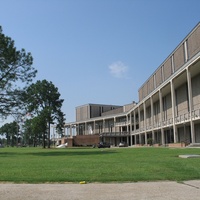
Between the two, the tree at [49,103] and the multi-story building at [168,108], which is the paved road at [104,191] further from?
the tree at [49,103]

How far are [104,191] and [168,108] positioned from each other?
68798 mm

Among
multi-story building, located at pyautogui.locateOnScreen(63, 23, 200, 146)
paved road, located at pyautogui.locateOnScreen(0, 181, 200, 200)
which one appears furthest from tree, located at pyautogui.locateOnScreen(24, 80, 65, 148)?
paved road, located at pyautogui.locateOnScreen(0, 181, 200, 200)

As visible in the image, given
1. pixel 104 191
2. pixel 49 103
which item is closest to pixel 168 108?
pixel 49 103

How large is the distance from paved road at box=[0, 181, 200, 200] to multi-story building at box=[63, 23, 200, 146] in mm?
40010

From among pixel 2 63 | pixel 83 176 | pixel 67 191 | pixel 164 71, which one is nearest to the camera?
pixel 67 191

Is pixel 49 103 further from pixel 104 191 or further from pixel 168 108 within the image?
pixel 104 191

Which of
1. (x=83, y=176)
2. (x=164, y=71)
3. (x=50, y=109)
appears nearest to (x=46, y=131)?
(x=50, y=109)

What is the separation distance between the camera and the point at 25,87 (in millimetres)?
39906

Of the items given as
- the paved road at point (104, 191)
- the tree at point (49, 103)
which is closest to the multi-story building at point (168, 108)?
the tree at point (49, 103)

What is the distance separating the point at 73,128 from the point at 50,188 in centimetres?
15611

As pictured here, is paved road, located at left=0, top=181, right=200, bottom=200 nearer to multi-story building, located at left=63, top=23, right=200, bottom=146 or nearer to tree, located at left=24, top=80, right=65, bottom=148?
multi-story building, located at left=63, top=23, right=200, bottom=146

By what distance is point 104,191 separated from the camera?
29.1 feet

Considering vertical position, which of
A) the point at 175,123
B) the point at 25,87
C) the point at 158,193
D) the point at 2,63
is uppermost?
the point at 2,63

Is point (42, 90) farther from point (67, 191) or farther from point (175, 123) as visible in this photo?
point (67, 191)
